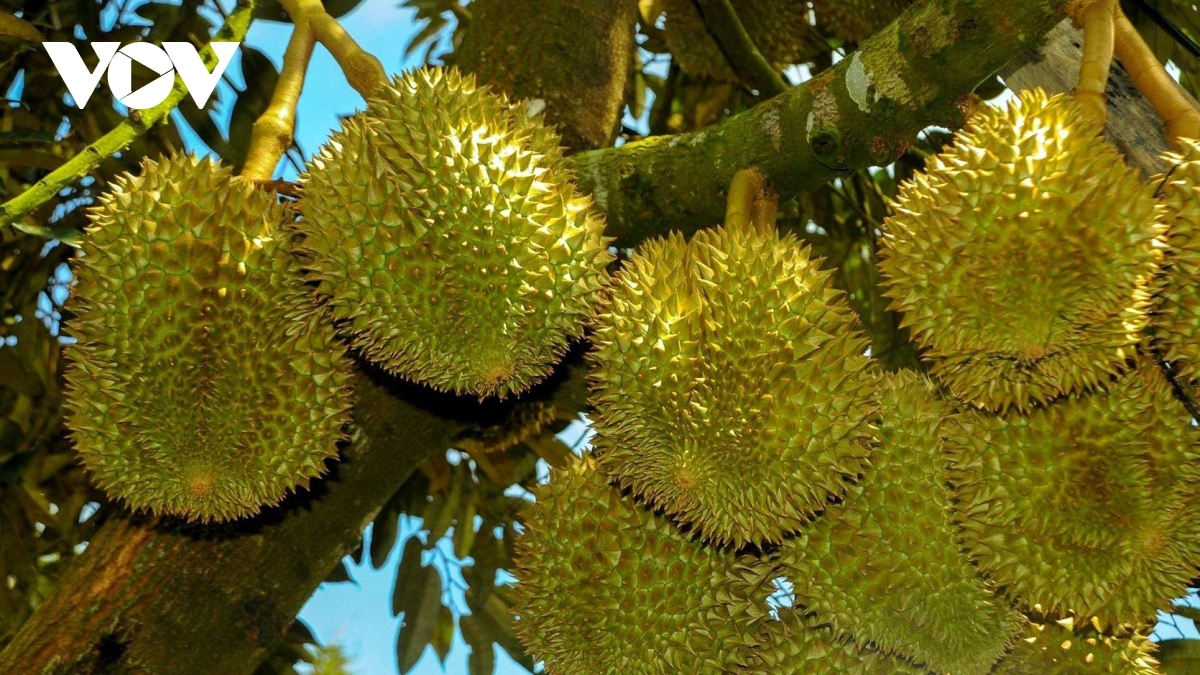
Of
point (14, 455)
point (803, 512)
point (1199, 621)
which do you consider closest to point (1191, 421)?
point (803, 512)

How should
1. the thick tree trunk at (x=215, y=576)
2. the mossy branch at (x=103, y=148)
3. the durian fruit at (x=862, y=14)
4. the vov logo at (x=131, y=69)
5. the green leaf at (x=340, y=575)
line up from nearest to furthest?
the mossy branch at (x=103, y=148), the thick tree trunk at (x=215, y=576), the vov logo at (x=131, y=69), the durian fruit at (x=862, y=14), the green leaf at (x=340, y=575)

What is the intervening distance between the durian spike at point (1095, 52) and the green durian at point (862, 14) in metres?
1.20

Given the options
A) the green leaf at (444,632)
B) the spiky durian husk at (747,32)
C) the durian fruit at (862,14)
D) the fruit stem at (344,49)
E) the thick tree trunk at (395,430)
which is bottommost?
the green leaf at (444,632)

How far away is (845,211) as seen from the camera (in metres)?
3.01

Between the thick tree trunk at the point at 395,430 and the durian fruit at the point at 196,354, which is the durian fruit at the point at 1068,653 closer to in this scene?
the thick tree trunk at the point at 395,430

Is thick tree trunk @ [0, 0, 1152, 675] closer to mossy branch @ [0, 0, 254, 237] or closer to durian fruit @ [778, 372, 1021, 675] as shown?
durian fruit @ [778, 372, 1021, 675]

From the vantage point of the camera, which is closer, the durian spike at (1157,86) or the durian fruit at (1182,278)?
the durian fruit at (1182,278)

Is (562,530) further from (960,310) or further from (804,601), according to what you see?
(960,310)

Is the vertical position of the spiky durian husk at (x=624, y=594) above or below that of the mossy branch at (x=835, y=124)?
below

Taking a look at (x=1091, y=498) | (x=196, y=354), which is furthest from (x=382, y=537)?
(x=1091, y=498)

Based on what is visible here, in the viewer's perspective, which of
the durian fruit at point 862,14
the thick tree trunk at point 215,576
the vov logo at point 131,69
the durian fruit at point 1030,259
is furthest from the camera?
the durian fruit at point 862,14

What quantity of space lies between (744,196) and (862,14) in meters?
1.25

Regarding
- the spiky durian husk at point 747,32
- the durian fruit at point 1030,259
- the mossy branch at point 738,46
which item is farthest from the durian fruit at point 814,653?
the spiky durian husk at point 747,32

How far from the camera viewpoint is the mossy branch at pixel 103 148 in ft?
4.88
